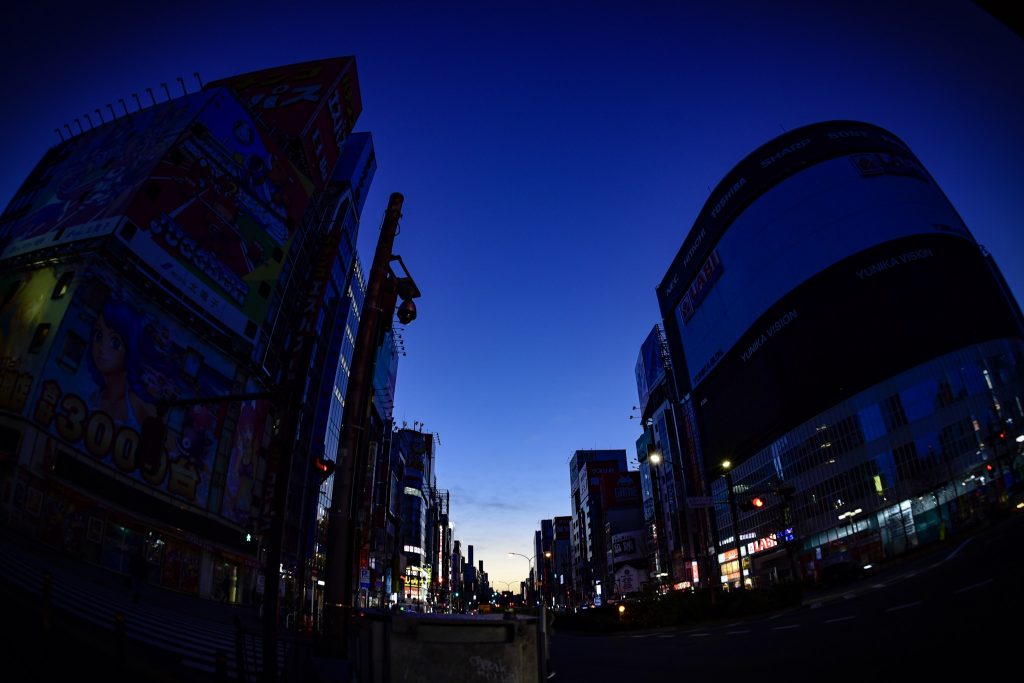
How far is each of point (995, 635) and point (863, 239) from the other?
8893 centimetres

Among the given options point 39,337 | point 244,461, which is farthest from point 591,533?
point 39,337

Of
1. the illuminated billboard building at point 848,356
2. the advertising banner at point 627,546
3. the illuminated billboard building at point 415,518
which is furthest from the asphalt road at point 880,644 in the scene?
the advertising banner at point 627,546

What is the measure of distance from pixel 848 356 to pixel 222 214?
8042cm

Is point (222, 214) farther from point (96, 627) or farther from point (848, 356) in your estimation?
point (848, 356)

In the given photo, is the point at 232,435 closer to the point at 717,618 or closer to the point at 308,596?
the point at 308,596

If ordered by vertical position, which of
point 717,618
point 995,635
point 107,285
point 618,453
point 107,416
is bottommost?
point 717,618

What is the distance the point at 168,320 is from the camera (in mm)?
33375

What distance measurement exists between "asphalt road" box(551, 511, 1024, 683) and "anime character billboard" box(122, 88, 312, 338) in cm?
3400

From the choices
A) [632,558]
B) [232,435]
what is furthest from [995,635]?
[632,558]

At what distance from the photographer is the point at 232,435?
38.3m

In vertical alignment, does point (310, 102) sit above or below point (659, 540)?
above

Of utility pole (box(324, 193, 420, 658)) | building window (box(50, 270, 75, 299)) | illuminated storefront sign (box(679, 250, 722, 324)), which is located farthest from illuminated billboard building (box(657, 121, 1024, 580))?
building window (box(50, 270, 75, 299))

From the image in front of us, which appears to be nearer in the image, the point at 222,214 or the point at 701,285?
the point at 222,214

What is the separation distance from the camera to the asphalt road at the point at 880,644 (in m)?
6.94
